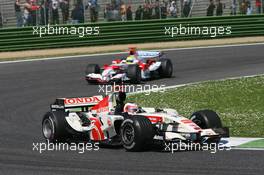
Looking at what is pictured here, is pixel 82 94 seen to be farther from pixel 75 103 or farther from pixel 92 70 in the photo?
pixel 75 103

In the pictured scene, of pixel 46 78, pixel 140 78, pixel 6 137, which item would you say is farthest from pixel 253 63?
pixel 6 137

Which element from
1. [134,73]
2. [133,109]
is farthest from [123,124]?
[134,73]

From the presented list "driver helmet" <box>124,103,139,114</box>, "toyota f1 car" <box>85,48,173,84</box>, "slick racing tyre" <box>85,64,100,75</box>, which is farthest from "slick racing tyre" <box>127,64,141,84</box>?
"driver helmet" <box>124,103,139,114</box>

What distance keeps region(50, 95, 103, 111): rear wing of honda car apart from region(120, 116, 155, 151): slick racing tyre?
191 cm

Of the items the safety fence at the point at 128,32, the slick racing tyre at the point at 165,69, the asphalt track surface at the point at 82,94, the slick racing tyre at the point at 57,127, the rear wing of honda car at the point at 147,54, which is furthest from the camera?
the safety fence at the point at 128,32

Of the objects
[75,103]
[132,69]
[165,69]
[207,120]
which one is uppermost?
[75,103]

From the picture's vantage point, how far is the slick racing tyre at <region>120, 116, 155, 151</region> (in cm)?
1164

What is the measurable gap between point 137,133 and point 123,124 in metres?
0.46

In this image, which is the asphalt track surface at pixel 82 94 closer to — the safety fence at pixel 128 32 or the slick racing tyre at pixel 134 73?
the slick racing tyre at pixel 134 73

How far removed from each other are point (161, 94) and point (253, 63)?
26.1 feet

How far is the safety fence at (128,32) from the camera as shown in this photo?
30.4m

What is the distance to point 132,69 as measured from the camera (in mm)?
22172

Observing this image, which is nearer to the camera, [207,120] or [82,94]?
[207,120]

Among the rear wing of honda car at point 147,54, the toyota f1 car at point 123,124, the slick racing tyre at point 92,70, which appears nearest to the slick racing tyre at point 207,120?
the toyota f1 car at point 123,124
